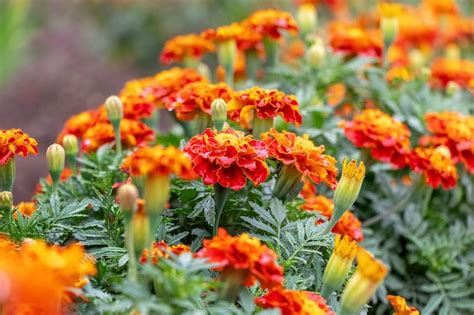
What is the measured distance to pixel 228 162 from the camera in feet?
4.02

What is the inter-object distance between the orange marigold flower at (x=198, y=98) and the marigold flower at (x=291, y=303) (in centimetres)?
58

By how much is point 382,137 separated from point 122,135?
0.60 meters

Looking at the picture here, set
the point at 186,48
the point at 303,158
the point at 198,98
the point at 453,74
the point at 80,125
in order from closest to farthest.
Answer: the point at 303,158 < the point at 198,98 < the point at 80,125 < the point at 186,48 < the point at 453,74

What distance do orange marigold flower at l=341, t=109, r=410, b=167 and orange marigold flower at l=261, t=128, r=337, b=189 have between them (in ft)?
1.29

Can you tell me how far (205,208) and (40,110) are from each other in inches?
108

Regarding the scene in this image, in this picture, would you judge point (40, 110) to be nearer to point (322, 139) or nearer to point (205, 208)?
point (322, 139)

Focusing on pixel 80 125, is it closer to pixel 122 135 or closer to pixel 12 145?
pixel 122 135

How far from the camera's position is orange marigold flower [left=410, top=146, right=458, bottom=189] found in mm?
1709

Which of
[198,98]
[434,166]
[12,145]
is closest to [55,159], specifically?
[12,145]

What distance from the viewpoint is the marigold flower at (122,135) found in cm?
173

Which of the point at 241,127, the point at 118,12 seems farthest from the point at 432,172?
the point at 118,12

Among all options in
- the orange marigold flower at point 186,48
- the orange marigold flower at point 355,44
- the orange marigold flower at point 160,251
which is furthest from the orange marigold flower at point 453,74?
the orange marigold flower at point 160,251

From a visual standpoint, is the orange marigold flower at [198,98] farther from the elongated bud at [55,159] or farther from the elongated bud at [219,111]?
the elongated bud at [55,159]

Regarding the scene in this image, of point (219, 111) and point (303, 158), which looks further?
point (219, 111)
